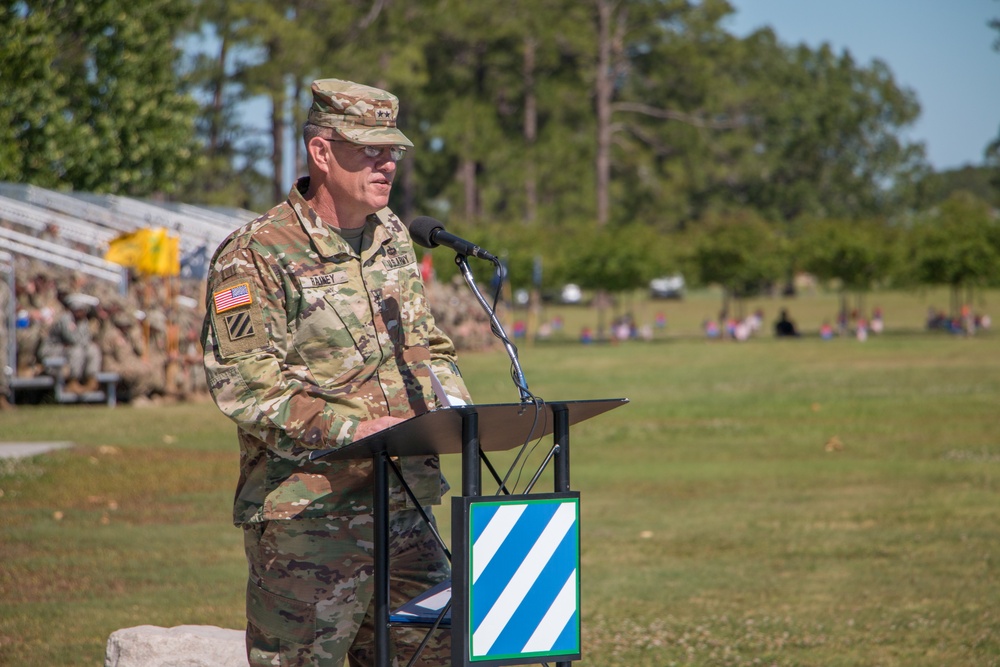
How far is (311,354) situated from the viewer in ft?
13.0

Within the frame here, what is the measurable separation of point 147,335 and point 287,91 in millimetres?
23821

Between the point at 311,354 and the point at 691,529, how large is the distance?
7164 millimetres

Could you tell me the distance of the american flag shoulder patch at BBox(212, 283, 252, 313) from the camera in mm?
3754

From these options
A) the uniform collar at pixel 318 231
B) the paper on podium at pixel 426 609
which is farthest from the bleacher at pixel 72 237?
the paper on podium at pixel 426 609

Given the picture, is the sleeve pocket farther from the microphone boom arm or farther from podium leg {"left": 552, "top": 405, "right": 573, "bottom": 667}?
the microphone boom arm

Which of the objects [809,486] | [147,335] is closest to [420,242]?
[809,486]

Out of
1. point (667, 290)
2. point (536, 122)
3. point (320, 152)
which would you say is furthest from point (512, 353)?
point (667, 290)

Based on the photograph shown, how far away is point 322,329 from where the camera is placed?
12.9 ft

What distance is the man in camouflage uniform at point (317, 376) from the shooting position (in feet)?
12.3

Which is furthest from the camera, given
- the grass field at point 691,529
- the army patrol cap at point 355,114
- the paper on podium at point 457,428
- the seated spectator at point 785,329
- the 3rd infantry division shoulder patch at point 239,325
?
the seated spectator at point 785,329

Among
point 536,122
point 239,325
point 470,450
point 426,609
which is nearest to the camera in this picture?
point 470,450

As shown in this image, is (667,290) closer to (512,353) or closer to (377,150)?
(377,150)

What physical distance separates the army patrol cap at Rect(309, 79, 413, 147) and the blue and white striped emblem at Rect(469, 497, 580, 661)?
116cm

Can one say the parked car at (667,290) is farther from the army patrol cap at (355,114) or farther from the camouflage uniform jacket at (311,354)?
the army patrol cap at (355,114)
